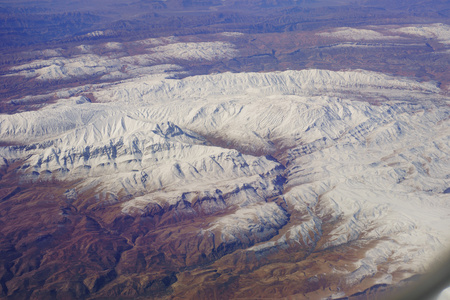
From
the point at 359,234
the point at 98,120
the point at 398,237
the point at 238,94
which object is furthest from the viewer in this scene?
the point at 238,94

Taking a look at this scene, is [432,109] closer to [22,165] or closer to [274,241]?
[274,241]

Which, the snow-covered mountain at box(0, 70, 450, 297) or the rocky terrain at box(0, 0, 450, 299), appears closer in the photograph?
the rocky terrain at box(0, 0, 450, 299)

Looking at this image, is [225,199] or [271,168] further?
[271,168]

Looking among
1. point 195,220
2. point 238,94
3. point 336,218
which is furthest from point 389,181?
point 238,94

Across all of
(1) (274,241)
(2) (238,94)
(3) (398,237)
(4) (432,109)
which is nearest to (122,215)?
(1) (274,241)

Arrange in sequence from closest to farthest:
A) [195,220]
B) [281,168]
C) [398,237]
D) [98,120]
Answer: [398,237] < [195,220] < [281,168] < [98,120]

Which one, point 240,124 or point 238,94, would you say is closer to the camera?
point 240,124

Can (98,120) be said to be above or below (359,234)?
above

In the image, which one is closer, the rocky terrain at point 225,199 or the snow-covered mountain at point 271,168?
the rocky terrain at point 225,199

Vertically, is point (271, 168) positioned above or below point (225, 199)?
above

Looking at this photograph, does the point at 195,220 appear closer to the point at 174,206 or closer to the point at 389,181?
the point at 174,206
